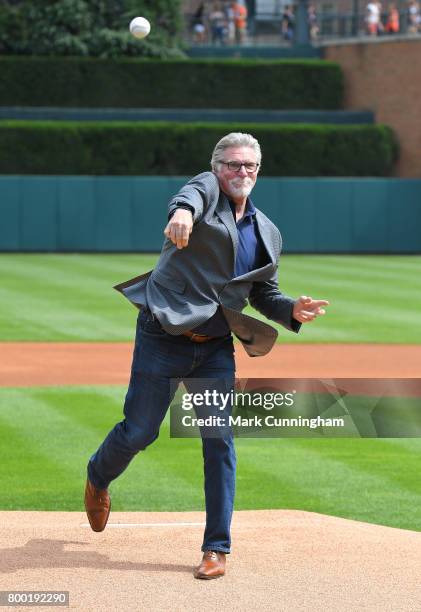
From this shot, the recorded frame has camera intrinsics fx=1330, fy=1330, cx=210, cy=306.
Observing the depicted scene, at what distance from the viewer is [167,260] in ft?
19.4

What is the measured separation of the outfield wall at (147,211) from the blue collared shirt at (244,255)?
2764 centimetres

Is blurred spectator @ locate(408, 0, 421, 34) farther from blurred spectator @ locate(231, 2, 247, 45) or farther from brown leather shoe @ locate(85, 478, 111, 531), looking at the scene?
brown leather shoe @ locate(85, 478, 111, 531)

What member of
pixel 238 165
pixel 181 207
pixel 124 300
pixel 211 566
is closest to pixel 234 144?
pixel 238 165

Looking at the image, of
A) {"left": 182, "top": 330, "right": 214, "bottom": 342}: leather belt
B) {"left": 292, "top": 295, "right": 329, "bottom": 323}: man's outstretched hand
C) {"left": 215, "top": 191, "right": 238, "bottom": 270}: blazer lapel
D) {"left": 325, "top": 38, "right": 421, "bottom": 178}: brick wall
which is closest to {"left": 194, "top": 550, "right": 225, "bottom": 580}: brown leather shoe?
{"left": 182, "top": 330, "right": 214, "bottom": 342}: leather belt

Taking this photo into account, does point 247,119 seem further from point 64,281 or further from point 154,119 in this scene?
point 64,281

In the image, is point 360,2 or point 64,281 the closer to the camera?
point 64,281

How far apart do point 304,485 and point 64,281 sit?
657 inches

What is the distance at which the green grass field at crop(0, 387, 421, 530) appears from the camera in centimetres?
784

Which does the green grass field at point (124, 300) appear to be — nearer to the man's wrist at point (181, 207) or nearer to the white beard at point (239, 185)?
the white beard at point (239, 185)

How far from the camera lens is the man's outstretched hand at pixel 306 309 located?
614 centimetres

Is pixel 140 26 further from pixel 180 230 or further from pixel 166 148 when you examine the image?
pixel 166 148

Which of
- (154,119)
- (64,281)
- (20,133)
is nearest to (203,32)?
(154,119)

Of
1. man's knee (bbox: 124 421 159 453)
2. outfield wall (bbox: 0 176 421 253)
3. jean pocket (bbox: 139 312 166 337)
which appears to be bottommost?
outfield wall (bbox: 0 176 421 253)

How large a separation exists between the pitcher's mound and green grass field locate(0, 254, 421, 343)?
9519 millimetres
